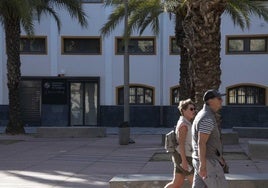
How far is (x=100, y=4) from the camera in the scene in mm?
31812

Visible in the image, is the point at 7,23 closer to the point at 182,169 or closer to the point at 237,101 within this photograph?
the point at 237,101

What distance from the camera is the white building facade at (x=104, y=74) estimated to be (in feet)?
101

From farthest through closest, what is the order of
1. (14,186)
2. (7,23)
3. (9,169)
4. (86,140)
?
(7,23) → (86,140) → (9,169) → (14,186)

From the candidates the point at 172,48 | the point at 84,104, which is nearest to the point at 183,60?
the point at 172,48

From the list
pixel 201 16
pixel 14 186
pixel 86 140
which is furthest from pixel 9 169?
pixel 86 140

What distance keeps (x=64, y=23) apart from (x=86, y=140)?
37.6ft

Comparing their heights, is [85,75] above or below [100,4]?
below

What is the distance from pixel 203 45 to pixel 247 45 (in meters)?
19.1

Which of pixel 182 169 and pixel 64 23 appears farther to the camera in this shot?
pixel 64 23

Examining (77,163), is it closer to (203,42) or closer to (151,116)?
(203,42)

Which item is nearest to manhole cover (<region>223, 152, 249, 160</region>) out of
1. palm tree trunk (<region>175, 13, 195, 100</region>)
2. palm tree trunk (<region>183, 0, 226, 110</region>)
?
→ palm tree trunk (<region>183, 0, 226, 110</region>)

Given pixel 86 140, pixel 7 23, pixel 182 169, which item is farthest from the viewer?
pixel 7 23

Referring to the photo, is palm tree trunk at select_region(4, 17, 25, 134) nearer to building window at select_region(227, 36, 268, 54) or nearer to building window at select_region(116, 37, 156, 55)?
building window at select_region(116, 37, 156, 55)

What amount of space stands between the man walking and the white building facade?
23.9 meters
